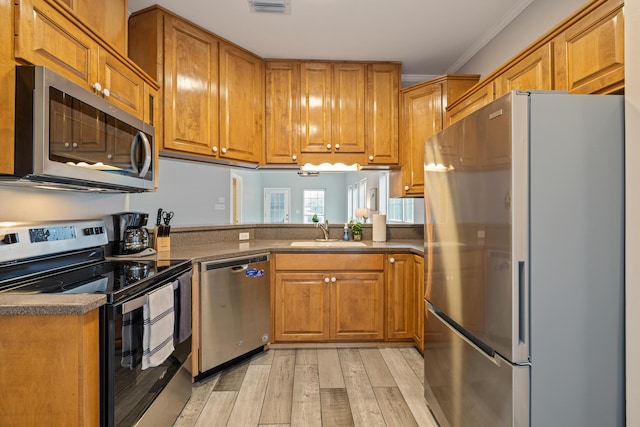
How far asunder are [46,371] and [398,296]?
234cm

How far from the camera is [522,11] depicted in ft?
7.58

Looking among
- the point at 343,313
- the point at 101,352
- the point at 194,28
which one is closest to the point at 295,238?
the point at 343,313

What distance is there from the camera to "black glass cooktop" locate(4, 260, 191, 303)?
1289mm

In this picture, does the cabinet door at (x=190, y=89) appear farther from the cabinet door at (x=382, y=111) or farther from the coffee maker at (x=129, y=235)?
the cabinet door at (x=382, y=111)

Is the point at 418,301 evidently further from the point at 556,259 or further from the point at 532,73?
the point at 532,73

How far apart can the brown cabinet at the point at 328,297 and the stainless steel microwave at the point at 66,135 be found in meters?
1.45

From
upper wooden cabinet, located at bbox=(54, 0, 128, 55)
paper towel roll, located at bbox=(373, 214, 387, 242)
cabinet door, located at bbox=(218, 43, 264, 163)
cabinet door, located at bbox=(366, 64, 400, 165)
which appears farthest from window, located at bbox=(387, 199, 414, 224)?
upper wooden cabinet, located at bbox=(54, 0, 128, 55)

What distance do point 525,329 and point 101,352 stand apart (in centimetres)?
148

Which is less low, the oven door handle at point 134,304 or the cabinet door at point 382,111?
the cabinet door at point 382,111

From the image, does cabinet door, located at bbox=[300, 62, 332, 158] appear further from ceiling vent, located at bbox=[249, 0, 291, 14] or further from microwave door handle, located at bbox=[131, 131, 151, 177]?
microwave door handle, located at bbox=[131, 131, 151, 177]

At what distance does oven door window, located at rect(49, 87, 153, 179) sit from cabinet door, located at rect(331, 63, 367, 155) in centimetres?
169

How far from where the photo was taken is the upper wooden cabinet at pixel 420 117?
292 centimetres

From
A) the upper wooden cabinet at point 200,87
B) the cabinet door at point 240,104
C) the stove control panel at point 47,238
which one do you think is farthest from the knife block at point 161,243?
the cabinet door at point 240,104

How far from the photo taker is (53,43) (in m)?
1.36
